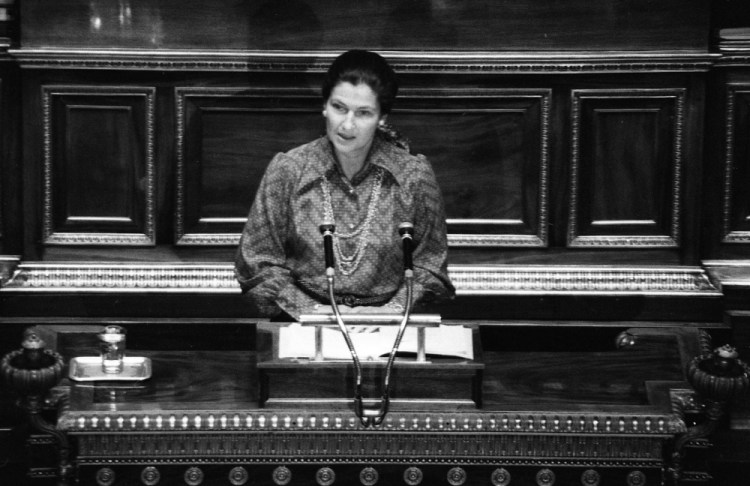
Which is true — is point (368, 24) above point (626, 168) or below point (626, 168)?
above

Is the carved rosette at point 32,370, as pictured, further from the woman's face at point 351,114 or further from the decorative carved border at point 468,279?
the decorative carved border at point 468,279

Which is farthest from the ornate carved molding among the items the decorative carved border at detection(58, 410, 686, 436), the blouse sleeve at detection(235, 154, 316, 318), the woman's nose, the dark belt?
the woman's nose

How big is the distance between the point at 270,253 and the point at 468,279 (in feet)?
4.49

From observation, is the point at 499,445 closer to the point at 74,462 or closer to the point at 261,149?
the point at 74,462

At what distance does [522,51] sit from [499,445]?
223 cm

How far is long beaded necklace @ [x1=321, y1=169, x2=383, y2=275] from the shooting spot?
429 cm

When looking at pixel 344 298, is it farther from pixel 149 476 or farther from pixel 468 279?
pixel 468 279

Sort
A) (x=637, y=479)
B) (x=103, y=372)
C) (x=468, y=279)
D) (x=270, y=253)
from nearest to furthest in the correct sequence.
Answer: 1. (x=637, y=479)
2. (x=103, y=372)
3. (x=270, y=253)
4. (x=468, y=279)

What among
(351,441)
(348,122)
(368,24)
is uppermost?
(368,24)

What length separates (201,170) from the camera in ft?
17.8

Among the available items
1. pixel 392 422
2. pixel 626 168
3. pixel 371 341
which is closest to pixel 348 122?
pixel 371 341

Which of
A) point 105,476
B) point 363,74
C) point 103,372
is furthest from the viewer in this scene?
point 363,74

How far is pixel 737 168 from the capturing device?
551 centimetres

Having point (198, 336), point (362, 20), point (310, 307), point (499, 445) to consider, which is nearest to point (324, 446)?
point (499, 445)
